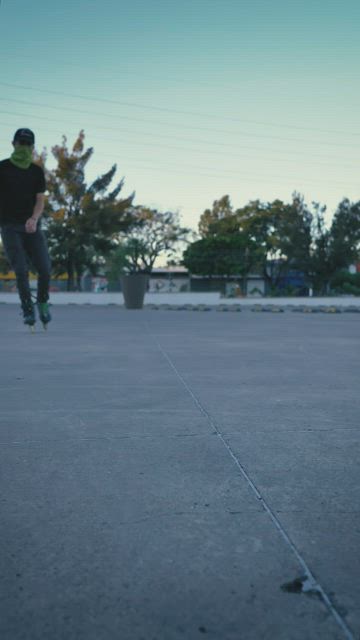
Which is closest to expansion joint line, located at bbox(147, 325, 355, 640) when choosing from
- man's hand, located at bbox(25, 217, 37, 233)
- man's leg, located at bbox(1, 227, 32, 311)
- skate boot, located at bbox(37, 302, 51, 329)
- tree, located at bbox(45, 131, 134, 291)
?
man's hand, located at bbox(25, 217, 37, 233)

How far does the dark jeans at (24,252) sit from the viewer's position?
6.61 meters

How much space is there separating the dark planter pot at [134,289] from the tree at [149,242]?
35.6m

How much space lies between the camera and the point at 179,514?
1.71 meters

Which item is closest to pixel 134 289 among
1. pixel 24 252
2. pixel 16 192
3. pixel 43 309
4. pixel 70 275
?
pixel 43 309

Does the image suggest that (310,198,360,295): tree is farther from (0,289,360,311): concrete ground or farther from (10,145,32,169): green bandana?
(10,145,32,169): green bandana

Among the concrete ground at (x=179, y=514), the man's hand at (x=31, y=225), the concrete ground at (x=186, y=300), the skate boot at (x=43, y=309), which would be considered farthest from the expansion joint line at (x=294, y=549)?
the concrete ground at (x=186, y=300)

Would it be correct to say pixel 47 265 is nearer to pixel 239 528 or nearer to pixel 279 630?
pixel 239 528

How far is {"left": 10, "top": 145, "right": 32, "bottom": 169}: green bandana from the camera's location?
6.57 meters

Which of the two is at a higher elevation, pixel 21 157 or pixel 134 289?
pixel 21 157

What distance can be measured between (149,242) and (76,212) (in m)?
23.3

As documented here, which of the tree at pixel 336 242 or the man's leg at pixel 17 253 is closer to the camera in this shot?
the man's leg at pixel 17 253

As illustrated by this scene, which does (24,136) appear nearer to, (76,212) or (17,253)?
(17,253)

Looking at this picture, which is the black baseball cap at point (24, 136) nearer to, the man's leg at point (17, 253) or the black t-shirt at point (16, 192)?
the black t-shirt at point (16, 192)

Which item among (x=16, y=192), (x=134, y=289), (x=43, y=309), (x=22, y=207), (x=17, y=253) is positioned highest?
(x=16, y=192)
